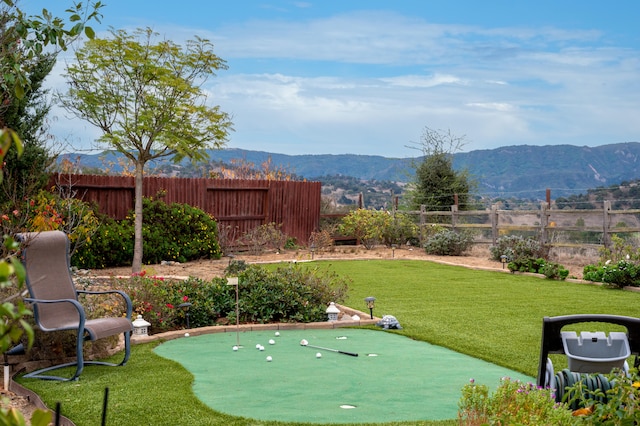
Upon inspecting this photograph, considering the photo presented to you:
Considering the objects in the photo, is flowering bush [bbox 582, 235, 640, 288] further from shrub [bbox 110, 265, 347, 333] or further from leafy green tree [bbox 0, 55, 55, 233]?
leafy green tree [bbox 0, 55, 55, 233]

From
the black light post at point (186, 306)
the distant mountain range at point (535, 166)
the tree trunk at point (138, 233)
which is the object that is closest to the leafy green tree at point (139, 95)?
the tree trunk at point (138, 233)

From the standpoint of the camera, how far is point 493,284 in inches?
523

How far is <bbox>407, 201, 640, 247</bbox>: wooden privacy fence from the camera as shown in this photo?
53.9 feet

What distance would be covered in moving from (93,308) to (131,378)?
1.58 meters

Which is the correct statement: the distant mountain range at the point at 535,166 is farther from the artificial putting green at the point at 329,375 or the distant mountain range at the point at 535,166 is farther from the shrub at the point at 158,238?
the artificial putting green at the point at 329,375

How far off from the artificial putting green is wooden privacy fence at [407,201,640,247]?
1000cm

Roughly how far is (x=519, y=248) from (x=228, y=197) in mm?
7772

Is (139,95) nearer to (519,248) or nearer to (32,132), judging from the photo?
(32,132)

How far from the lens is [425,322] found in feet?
29.9

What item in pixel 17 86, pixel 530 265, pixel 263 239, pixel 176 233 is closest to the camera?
pixel 17 86

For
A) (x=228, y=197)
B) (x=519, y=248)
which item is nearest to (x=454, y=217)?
(x=519, y=248)

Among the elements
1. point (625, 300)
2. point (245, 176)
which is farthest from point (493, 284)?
point (245, 176)

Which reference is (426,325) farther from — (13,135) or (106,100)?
(106,100)

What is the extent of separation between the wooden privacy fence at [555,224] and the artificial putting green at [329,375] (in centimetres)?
1000
